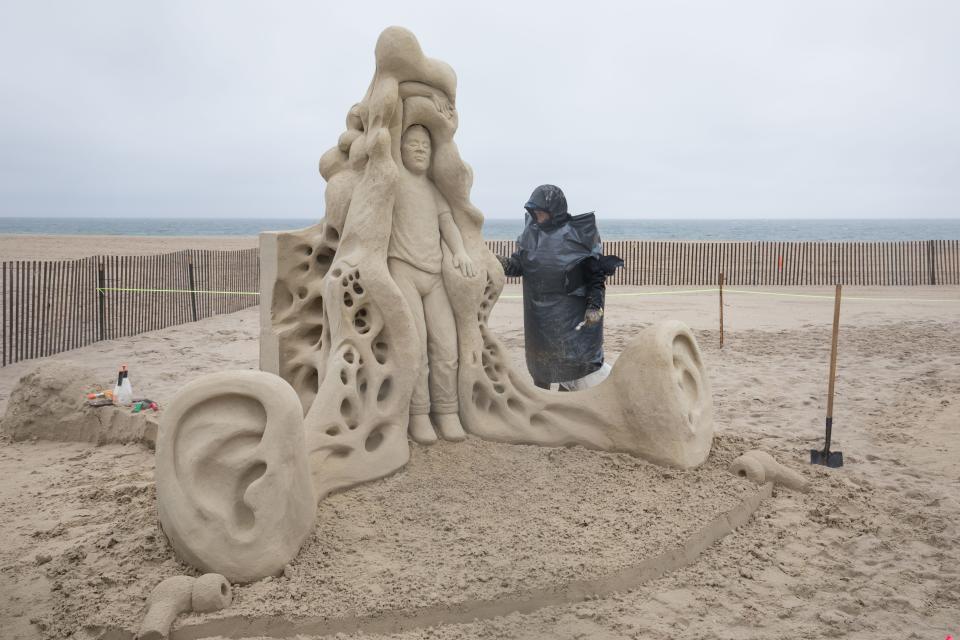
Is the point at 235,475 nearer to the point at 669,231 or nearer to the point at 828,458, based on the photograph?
the point at 828,458

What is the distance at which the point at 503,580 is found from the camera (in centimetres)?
310

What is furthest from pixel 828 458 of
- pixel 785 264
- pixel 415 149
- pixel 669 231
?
pixel 669 231

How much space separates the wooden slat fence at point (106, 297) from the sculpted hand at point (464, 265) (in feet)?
17.8

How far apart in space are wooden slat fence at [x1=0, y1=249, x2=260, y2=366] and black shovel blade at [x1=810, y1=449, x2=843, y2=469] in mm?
7295

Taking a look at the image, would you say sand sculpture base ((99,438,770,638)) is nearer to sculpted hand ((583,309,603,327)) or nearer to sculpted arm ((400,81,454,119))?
sculpted hand ((583,309,603,327))

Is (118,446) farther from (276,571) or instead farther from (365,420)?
(276,571)

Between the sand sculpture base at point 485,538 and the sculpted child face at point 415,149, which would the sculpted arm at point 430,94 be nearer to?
the sculpted child face at point 415,149

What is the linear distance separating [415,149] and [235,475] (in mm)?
2129

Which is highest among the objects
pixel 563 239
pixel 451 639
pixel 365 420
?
pixel 563 239

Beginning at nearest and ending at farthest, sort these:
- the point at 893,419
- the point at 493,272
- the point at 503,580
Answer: the point at 503,580
the point at 493,272
the point at 893,419

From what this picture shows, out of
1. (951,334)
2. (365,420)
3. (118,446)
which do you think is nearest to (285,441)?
(365,420)

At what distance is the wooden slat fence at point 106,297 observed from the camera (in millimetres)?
8703

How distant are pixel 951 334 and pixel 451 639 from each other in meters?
9.53

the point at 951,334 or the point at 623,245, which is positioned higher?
the point at 623,245
